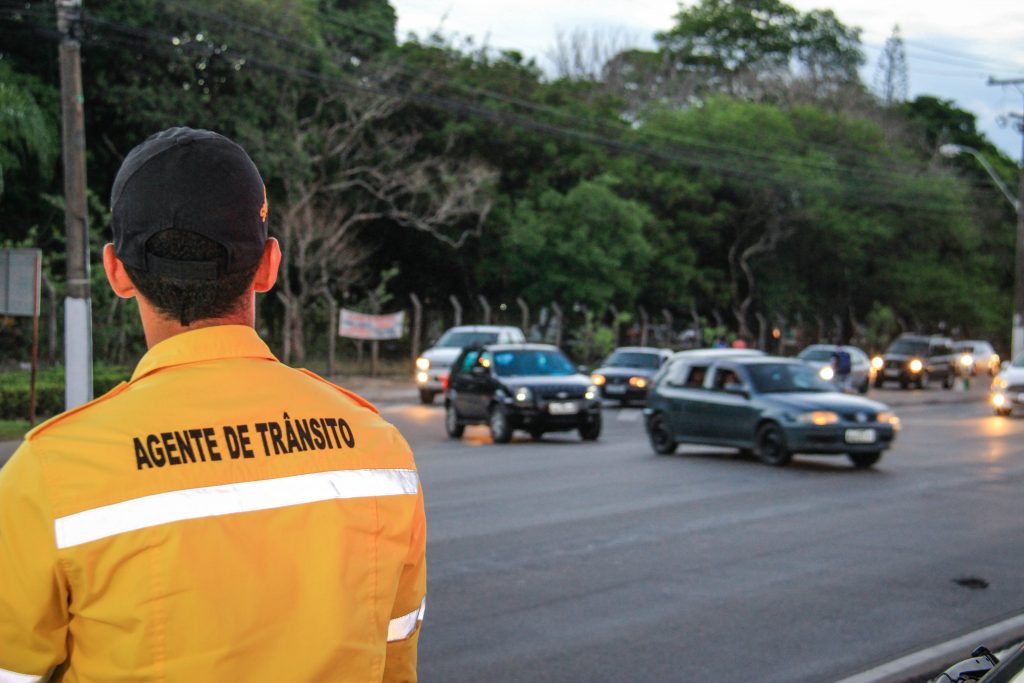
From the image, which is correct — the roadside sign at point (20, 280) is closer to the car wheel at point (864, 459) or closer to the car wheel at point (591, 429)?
the car wheel at point (591, 429)

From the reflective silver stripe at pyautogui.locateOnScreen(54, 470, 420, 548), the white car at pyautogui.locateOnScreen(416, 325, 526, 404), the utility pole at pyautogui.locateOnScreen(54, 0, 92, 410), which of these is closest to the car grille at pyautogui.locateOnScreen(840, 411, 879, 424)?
the utility pole at pyautogui.locateOnScreen(54, 0, 92, 410)

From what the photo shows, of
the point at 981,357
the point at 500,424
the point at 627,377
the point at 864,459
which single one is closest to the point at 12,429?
the point at 500,424

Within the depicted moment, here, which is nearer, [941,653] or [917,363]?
[941,653]

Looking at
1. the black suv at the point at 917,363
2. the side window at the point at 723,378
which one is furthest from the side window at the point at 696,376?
the black suv at the point at 917,363

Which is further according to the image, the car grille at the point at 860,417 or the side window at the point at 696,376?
the side window at the point at 696,376

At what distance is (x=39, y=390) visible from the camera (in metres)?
21.0

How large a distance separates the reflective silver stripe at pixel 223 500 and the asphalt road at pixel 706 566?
4603 millimetres

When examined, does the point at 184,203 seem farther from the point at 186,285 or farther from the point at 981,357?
the point at 981,357

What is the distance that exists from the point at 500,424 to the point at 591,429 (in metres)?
1.46

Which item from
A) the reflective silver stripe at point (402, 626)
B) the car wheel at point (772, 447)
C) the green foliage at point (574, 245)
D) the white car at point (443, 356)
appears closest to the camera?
the reflective silver stripe at point (402, 626)

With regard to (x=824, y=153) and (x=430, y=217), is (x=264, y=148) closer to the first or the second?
(x=430, y=217)

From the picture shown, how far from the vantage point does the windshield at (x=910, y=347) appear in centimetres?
4553

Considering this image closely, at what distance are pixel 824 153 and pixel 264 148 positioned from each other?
30040 millimetres

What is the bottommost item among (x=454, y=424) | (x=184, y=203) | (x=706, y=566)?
(x=454, y=424)
